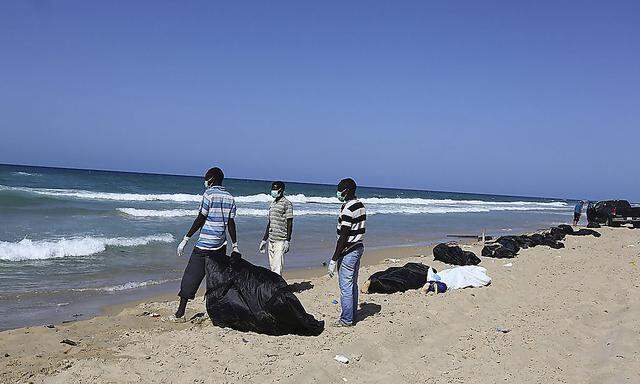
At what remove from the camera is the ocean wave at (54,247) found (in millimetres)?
9797

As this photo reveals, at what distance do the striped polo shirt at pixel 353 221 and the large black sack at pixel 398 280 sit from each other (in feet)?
7.55

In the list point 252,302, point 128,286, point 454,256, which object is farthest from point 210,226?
point 454,256

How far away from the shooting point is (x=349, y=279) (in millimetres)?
5703

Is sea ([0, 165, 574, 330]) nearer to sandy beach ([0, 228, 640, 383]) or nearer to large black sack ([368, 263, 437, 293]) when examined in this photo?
sandy beach ([0, 228, 640, 383])

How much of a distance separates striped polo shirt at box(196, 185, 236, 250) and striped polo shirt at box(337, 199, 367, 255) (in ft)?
4.07

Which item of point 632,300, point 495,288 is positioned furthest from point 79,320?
point 632,300

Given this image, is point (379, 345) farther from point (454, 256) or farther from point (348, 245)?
point (454, 256)

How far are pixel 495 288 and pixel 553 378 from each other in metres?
3.53

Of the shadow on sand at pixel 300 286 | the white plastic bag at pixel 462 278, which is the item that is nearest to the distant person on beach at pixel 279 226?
the shadow on sand at pixel 300 286

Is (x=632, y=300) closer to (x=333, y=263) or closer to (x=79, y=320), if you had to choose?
(x=333, y=263)

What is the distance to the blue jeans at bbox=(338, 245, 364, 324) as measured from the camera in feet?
18.6

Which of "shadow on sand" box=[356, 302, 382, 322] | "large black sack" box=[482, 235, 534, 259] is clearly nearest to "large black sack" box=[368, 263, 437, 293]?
"shadow on sand" box=[356, 302, 382, 322]

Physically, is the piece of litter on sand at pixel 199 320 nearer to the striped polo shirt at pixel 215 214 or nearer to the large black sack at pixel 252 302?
the large black sack at pixel 252 302

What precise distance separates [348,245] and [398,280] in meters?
2.47
